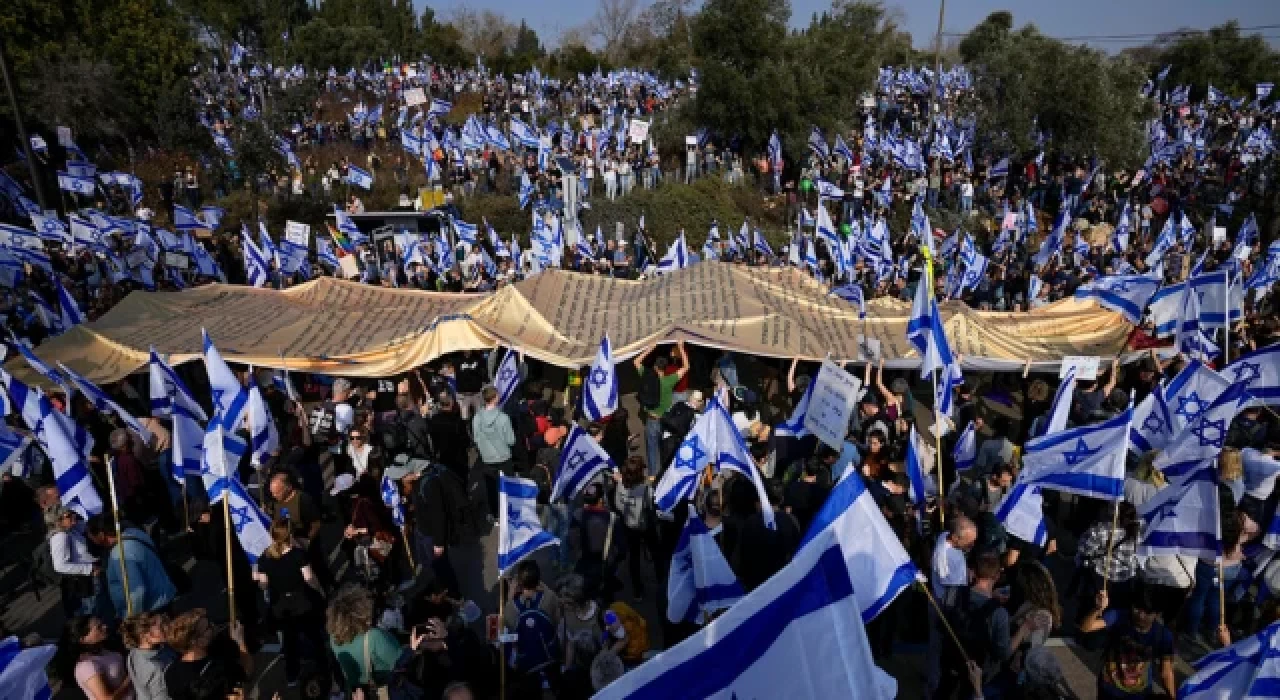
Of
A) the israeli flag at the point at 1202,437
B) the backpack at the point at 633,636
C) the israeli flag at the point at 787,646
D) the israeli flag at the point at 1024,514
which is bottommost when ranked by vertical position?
the backpack at the point at 633,636

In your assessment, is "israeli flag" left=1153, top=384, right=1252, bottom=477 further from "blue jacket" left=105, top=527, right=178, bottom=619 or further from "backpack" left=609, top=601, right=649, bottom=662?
"blue jacket" left=105, top=527, right=178, bottom=619

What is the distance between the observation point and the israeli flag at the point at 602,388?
355 inches

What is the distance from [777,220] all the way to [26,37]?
29883 millimetres

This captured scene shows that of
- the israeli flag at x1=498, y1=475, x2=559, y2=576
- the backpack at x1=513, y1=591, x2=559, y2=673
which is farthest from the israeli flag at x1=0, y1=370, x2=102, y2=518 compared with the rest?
the backpack at x1=513, y1=591, x2=559, y2=673

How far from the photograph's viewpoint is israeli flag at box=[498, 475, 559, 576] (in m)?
5.50

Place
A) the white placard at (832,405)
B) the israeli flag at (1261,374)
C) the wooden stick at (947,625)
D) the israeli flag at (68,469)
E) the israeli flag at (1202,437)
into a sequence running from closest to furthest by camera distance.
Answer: the wooden stick at (947,625)
the israeli flag at (68,469)
the israeli flag at (1202,437)
the white placard at (832,405)
the israeli flag at (1261,374)

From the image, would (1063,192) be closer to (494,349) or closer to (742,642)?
(494,349)

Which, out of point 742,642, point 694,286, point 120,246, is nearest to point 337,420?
point 694,286

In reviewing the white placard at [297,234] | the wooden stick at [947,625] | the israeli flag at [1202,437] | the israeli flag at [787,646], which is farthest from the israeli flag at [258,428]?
the white placard at [297,234]

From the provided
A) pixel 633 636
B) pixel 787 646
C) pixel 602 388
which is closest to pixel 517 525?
pixel 633 636

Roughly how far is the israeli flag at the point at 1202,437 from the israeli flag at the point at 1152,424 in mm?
177

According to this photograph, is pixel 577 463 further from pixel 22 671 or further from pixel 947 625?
pixel 22 671

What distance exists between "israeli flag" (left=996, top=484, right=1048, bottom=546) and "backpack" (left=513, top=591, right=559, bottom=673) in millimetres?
3649

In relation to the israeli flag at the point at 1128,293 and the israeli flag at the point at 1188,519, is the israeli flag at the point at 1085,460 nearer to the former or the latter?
the israeli flag at the point at 1188,519
